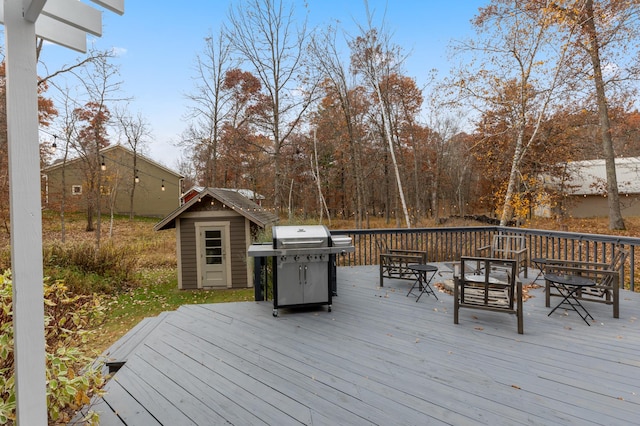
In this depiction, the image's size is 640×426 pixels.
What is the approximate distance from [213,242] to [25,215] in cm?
743

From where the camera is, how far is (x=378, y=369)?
268cm

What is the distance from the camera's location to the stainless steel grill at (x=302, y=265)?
384cm

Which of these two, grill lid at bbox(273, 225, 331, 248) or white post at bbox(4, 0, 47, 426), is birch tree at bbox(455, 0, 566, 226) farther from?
white post at bbox(4, 0, 47, 426)

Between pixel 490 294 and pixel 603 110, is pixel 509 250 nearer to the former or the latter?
pixel 490 294

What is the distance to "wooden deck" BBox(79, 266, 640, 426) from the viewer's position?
212 centimetres

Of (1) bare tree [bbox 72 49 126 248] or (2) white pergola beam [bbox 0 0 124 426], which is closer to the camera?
(2) white pergola beam [bbox 0 0 124 426]

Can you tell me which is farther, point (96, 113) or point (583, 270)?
point (96, 113)

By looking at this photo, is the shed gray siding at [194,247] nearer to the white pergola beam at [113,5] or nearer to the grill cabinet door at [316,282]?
the grill cabinet door at [316,282]

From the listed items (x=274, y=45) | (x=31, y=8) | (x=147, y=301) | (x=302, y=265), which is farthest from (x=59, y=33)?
(x=274, y=45)

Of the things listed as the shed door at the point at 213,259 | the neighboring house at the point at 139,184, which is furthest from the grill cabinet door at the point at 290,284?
the neighboring house at the point at 139,184

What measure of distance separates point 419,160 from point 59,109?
663 inches

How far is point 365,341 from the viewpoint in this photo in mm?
3229

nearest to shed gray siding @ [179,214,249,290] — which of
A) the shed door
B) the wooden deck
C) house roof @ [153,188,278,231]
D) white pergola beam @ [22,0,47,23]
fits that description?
the shed door

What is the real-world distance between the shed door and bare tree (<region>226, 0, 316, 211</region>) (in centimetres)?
189
